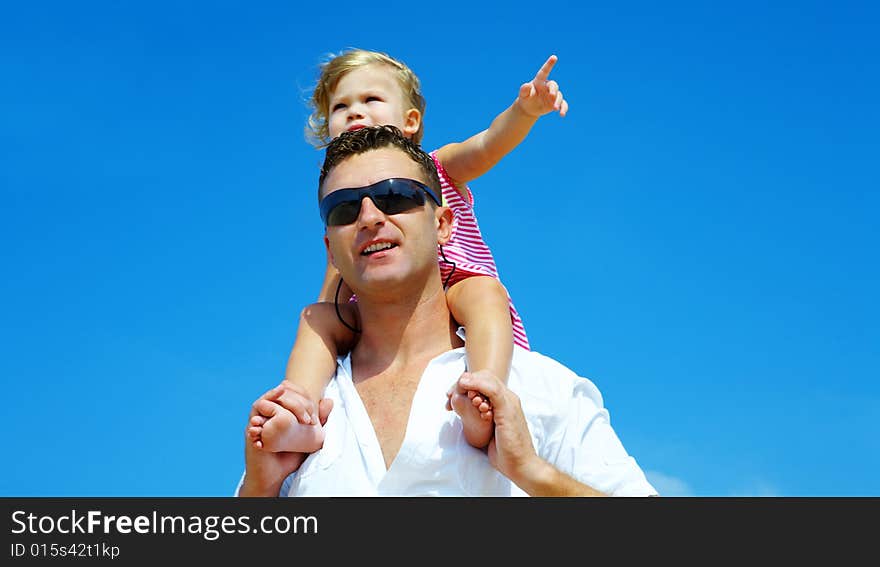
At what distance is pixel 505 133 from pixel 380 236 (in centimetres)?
183

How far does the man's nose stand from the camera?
4625mm

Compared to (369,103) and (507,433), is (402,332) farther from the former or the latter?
(369,103)

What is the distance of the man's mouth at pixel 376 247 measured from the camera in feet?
15.3

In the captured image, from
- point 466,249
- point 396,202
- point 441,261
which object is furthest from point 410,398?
point 466,249

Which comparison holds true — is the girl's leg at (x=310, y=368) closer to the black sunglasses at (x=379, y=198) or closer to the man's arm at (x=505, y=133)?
the black sunglasses at (x=379, y=198)

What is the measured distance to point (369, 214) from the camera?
4641 millimetres

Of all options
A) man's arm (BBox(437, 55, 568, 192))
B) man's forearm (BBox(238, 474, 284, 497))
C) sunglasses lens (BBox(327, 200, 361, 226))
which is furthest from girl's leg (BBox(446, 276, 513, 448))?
man's arm (BBox(437, 55, 568, 192))

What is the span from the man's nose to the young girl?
0.64m

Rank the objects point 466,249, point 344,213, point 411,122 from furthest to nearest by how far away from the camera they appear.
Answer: point 411,122
point 466,249
point 344,213

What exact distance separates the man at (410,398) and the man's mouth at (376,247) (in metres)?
0.01

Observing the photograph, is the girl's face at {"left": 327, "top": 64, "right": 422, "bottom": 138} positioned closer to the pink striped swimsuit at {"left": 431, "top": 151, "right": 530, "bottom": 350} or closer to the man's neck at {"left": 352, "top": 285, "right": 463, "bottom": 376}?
the pink striped swimsuit at {"left": 431, "top": 151, "right": 530, "bottom": 350}
